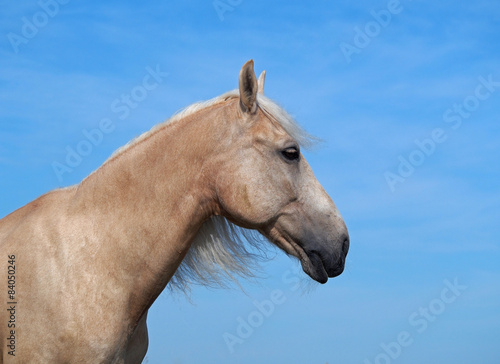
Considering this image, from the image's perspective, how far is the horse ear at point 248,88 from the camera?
4430 mm

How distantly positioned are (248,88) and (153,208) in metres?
1.25

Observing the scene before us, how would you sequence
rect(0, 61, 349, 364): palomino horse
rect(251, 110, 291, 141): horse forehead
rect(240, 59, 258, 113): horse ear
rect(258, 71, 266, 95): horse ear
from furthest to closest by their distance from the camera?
rect(258, 71, 266, 95): horse ear < rect(251, 110, 291, 141): horse forehead < rect(240, 59, 258, 113): horse ear < rect(0, 61, 349, 364): palomino horse

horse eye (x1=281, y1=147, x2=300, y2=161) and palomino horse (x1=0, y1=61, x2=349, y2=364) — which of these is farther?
horse eye (x1=281, y1=147, x2=300, y2=161)

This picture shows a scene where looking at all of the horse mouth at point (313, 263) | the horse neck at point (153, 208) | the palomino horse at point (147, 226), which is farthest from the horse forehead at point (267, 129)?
the horse mouth at point (313, 263)

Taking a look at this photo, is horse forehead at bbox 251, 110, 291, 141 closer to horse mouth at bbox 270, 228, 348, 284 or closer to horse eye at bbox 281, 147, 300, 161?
horse eye at bbox 281, 147, 300, 161

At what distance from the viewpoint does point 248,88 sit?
4.57m

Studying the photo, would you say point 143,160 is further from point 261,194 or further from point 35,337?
point 35,337

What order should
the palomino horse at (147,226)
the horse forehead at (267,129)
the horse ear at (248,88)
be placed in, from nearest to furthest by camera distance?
the palomino horse at (147,226) < the horse ear at (248,88) < the horse forehead at (267,129)

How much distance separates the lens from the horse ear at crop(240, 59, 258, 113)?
14.5ft

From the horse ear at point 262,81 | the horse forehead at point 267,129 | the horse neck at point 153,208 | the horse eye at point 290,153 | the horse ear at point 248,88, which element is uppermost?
the horse ear at point 262,81

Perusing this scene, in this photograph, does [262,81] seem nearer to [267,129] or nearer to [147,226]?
[267,129]

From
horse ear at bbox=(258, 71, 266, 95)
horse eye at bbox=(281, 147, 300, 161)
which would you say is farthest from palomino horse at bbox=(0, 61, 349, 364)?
horse ear at bbox=(258, 71, 266, 95)

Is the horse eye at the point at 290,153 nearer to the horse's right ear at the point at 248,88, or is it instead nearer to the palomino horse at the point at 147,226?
the palomino horse at the point at 147,226

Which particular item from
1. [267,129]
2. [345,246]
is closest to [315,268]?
[345,246]
